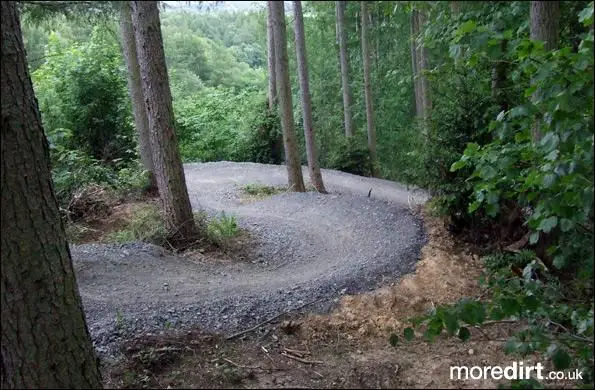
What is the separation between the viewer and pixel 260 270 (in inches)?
309

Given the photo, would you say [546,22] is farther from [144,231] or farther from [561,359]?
[144,231]

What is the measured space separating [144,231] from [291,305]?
3896mm

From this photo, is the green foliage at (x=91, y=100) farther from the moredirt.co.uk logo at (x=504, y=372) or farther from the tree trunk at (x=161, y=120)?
the moredirt.co.uk logo at (x=504, y=372)

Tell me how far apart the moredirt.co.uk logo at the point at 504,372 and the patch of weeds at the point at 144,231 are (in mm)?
5358

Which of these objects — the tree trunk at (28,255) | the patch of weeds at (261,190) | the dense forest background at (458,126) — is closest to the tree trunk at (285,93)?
the patch of weeds at (261,190)

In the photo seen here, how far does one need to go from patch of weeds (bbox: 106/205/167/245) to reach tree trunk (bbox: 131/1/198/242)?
0.19 m

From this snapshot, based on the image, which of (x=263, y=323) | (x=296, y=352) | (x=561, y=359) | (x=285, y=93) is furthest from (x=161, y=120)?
(x=561, y=359)

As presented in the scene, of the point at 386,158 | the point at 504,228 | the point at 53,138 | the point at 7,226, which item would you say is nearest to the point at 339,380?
the point at 7,226

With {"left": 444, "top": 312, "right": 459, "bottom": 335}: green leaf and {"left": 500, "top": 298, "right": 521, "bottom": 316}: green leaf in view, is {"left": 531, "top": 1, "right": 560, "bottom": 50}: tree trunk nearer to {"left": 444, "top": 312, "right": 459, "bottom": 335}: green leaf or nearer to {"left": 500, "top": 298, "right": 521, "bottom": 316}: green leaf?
{"left": 500, "top": 298, "right": 521, "bottom": 316}: green leaf

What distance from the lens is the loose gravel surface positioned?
518 centimetres

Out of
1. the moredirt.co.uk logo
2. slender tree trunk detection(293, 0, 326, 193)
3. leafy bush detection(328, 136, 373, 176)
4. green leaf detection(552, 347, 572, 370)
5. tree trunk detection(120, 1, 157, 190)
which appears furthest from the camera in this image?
leafy bush detection(328, 136, 373, 176)

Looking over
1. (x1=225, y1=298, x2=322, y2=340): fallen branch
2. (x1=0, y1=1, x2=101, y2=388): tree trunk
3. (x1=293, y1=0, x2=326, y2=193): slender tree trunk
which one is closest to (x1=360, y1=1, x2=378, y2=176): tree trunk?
(x1=293, y1=0, x2=326, y2=193): slender tree trunk

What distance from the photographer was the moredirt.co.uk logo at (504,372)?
11.8 ft

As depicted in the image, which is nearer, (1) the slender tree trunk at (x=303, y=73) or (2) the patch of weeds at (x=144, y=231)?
(2) the patch of weeds at (x=144, y=231)
